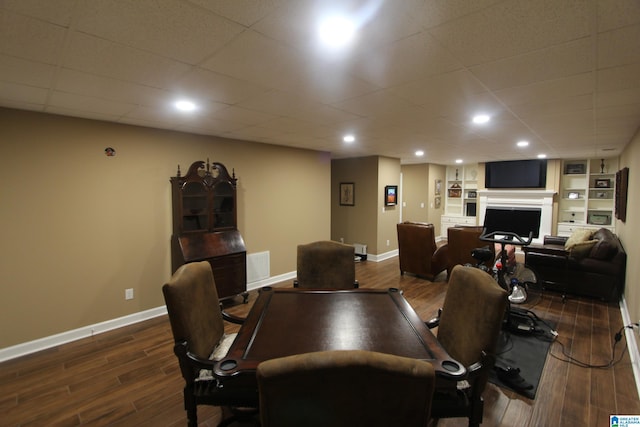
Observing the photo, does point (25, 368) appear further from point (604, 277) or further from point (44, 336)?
point (604, 277)

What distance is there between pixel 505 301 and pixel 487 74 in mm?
1384

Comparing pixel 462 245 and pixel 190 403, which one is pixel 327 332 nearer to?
pixel 190 403

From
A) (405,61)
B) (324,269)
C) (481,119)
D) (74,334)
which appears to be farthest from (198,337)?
(481,119)

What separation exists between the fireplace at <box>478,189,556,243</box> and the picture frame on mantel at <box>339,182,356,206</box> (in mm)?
3150

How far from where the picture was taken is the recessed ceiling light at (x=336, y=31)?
132cm

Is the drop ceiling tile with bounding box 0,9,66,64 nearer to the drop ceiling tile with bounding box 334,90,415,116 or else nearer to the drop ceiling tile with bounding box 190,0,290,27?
the drop ceiling tile with bounding box 190,0,290,27

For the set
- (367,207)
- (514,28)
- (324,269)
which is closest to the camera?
(514,28)

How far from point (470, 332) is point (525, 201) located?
24.4 feet

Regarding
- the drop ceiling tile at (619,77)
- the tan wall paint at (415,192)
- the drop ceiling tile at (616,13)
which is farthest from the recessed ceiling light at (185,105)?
the tan wall paint at (415,192)

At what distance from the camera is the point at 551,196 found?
23.9ft

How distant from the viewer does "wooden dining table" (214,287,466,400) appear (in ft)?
4.48

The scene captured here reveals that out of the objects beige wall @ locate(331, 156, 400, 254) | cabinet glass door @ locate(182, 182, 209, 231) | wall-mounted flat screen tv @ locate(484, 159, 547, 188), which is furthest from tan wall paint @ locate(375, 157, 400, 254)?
cabinet glass door @ locate(182, 182, 209, 231)

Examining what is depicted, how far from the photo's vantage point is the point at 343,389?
0.92 m

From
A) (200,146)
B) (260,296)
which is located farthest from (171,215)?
(260,296)
